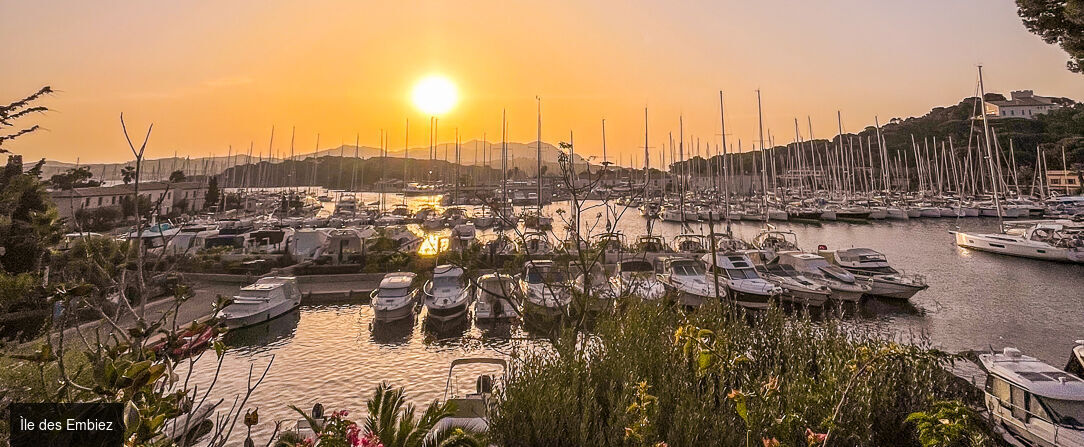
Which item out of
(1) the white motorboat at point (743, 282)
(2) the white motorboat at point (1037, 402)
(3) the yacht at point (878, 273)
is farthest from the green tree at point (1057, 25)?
(3) the yacht at point (878, 273)

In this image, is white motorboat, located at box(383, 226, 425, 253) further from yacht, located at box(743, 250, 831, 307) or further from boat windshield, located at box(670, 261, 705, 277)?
yacht, located at box(743, 250, 831, 307)

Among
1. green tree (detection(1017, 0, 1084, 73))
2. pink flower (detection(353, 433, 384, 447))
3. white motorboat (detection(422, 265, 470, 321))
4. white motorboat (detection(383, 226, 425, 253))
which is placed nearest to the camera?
pink flower (detection(353, 433, 384, 447))

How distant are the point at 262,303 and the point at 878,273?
25.1 meters

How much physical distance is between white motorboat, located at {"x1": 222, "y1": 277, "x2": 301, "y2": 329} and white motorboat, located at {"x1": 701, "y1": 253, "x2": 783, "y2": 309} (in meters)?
15.5

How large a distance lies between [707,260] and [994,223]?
46.9 m

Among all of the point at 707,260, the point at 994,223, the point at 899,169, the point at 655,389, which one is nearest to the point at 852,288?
the point at 707,260

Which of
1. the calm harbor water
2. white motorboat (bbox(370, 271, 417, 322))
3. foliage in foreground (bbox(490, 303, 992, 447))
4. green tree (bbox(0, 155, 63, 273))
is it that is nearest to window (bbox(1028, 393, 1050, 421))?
foliage in foreground (bbox(490, 303, 992, 447))

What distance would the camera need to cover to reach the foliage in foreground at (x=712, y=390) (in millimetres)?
3971

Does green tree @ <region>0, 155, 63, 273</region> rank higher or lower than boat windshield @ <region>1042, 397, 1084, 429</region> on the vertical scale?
higher

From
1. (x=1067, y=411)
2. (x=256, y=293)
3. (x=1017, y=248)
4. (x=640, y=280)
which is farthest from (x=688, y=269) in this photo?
(x=1017, y=248)

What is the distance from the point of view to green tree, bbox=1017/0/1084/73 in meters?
8.83

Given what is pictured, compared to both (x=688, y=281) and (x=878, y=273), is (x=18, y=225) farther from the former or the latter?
(x=878, y=273)

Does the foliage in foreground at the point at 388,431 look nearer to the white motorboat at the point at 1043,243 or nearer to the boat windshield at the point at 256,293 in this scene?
the boat windshield at the point at 256,293

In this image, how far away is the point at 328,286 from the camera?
843 inches
